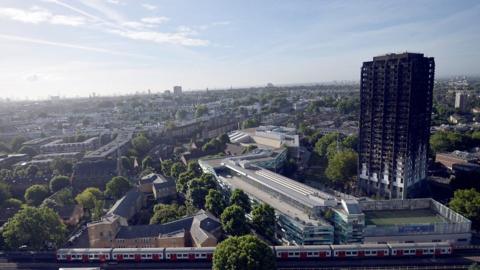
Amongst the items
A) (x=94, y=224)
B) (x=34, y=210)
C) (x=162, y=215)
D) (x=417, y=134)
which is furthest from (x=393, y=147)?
(x=34, y=210)

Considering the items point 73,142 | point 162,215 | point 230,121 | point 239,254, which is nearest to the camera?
point 239,254

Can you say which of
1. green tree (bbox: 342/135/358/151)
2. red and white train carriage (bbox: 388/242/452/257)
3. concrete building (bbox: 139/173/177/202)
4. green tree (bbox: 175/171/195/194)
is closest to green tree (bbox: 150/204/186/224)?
concrete building (bbox: 139/173/177/202)

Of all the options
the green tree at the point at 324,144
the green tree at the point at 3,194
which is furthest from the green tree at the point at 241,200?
the green tree at the point at 3,194

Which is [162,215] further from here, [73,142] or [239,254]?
[73,142]

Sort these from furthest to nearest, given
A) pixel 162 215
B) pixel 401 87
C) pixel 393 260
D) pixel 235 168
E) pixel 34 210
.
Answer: pixel 235 168
pixel 401 87
pixel 162 215
pixel 34 210
pixel 393 260

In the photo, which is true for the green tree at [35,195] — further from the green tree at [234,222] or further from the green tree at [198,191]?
the green tree at [234,222]

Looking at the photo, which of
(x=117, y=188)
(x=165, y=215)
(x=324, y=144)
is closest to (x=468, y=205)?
(x=165, y=215)

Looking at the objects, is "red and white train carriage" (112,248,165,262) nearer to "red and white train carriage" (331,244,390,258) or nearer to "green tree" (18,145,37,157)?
"red and white train carriage" (331,244,390,258)
